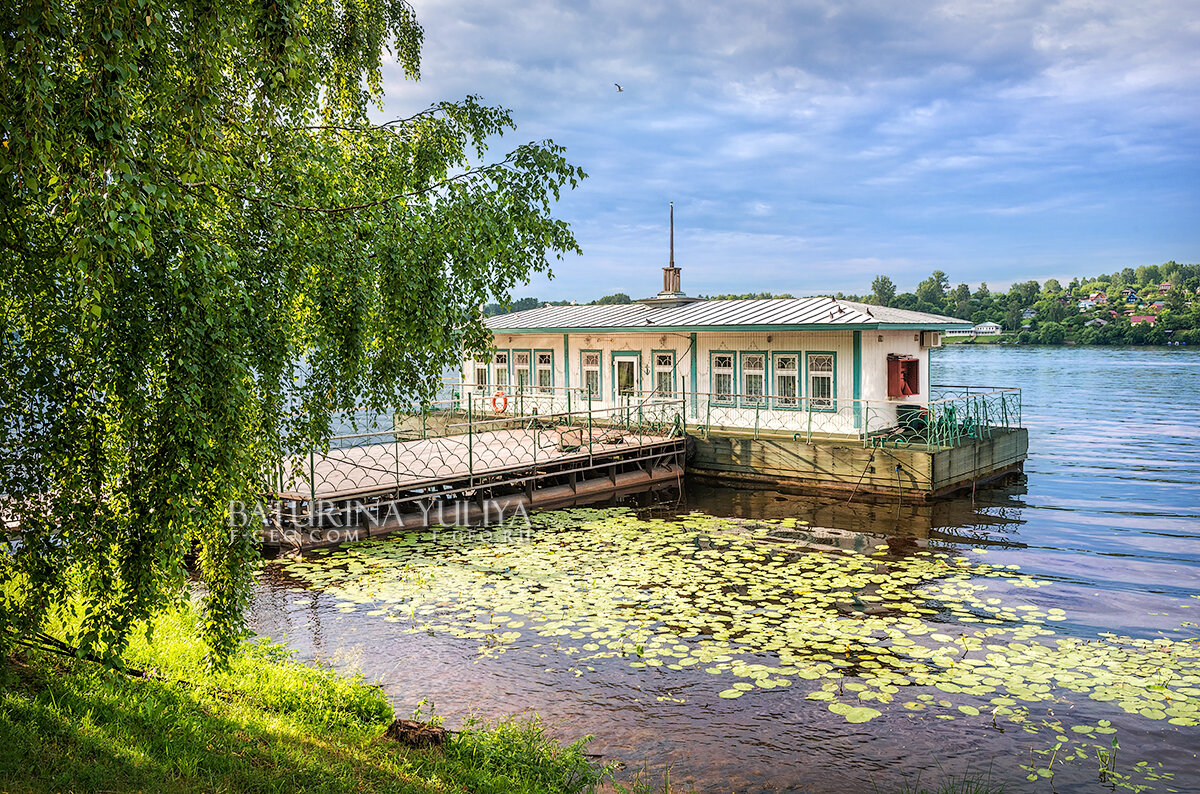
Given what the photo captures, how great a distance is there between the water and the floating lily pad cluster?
123mm

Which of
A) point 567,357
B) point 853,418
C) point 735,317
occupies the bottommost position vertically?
point 853,418

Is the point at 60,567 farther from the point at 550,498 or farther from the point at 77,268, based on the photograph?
the point at 550,498

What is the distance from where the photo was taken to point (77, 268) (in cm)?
372

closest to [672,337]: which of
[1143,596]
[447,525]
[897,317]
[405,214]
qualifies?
[897,317]

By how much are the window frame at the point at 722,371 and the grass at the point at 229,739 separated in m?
15.1

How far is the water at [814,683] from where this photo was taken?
673 cm

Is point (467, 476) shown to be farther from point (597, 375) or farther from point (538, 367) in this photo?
point (538, 367)

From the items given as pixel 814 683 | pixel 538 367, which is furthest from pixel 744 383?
pixel 814 683

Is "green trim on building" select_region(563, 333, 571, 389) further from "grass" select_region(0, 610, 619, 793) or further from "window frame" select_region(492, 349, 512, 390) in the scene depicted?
"grass" select_region(0, 610, 619, 793)

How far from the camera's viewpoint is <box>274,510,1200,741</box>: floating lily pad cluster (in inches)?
317

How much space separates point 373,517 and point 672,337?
1098 centimetres

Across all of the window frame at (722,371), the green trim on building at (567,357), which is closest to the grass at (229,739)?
the window frame at (722,371)

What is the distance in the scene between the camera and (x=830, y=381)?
1953 centimetres

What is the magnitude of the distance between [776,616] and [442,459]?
287 inches
